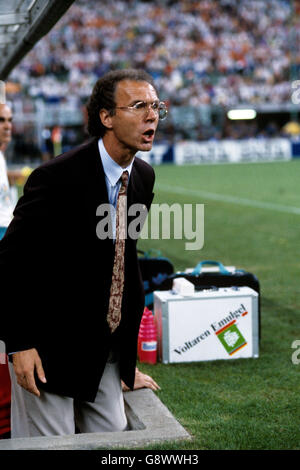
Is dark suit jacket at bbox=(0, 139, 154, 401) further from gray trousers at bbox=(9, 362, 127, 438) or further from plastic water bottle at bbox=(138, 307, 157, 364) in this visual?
plastic water bottle at bbox=(138, 307, 157, 364)

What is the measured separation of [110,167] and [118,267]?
0.48 m

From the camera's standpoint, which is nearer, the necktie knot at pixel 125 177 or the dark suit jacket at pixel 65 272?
the dark suit jacket at pixel 65 272

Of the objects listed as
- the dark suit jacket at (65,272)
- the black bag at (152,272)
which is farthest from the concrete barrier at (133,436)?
the black bag at (152,272)

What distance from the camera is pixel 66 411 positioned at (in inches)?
135

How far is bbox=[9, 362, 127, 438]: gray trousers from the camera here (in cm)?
336

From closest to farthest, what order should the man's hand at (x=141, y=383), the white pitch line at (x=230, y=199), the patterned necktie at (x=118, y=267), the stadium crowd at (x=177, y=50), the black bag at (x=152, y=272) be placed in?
the patterned necktie at (x=118, y=267)
the man's hand at (x=141, y=383)
the black bag at (x=152, y=272)
the white pitch line at (x=230, y=199)
the stadium crowd at (x=177, y=50)

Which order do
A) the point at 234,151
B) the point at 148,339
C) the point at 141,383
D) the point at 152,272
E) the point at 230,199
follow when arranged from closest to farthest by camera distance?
the point at 141,383
the point at 148,339
the point at 152,272
the point at 230,199
the point at 234,151

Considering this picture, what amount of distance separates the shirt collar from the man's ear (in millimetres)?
118

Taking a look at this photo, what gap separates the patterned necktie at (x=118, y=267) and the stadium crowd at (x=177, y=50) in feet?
102

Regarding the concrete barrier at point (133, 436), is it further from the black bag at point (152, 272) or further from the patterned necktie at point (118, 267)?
the black bag at point (152, 272)

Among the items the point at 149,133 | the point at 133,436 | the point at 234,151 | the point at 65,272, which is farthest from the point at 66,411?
the point at 234,151

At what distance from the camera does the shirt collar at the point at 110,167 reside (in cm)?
323

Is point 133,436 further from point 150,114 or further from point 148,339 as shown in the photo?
point 148,339

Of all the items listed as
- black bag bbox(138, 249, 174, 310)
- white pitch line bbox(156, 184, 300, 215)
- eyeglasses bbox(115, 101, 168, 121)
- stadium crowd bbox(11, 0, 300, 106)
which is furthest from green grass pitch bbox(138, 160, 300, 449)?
stadium crowd bbox(11, 0, 300, 106)
